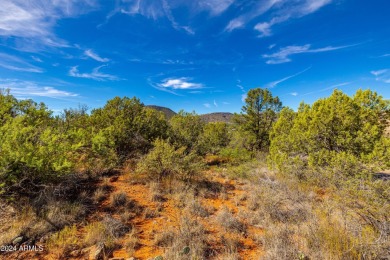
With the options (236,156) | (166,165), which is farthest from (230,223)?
(236,156)

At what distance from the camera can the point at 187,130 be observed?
14898 mm

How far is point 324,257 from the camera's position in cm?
340

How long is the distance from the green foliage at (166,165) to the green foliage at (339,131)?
4491 millimetres

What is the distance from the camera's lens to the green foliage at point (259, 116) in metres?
15.7

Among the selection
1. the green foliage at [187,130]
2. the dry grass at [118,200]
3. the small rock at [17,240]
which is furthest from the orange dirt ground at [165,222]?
the green foliage at [187,130]

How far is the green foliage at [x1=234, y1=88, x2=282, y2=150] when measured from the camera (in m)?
15.7

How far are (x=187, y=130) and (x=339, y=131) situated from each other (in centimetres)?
996

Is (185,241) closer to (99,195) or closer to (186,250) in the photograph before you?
(186,250)

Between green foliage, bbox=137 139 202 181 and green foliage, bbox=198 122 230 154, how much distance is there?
5.71m

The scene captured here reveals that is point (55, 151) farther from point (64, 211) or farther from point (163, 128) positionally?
point (163, 128)

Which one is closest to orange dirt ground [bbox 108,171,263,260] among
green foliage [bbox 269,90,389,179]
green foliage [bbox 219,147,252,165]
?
green foliage [bbox 269,90,389,179]

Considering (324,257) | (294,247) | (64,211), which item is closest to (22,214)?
(64,211)

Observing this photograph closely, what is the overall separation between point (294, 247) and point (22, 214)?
6.92 meters

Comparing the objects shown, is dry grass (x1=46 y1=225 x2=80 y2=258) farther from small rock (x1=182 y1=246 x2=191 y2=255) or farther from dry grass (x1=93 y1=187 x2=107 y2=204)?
small rock (x1=182 y1=246 x2=191 y2=255)
